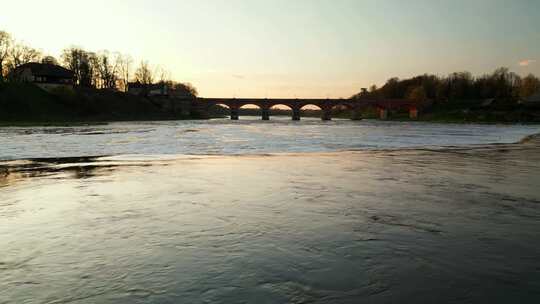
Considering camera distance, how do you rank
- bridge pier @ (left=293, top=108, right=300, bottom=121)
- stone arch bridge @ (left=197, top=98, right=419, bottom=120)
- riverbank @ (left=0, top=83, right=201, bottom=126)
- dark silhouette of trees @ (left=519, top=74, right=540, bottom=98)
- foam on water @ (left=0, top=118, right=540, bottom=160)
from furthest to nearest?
bridge pier @ (left=293, top=108, right=300, bottom=121) < stone arch bridge @ (left=197, top=98, right=419, bottom=120) < dark silhouette of trees @ (left=519, top=74, right=540, bottom=98) < riverbank @ (left=0, top=83, right=201, bottom=126) < foam on water @ (left=0, top=118, right=540, bottom=160)

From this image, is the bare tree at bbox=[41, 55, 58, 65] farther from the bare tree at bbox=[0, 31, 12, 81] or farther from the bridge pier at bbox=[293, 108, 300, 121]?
the bridge pier at bbox=[293, 108, 300, 121]

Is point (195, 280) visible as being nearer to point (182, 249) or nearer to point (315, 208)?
point (182, 249)

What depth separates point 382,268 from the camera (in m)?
6.19

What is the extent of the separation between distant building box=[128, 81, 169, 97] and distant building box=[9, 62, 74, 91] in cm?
2954

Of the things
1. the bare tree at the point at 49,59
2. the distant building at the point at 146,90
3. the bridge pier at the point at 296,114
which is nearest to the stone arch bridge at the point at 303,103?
the bridge pier at the point at 296,114

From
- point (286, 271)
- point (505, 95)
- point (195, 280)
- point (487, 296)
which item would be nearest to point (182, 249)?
point (195, 280)

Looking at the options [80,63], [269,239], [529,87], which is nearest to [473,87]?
[529,87]

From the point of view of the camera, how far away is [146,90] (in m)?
148

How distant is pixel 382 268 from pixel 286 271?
4.71 ft

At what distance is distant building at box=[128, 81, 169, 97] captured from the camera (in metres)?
146

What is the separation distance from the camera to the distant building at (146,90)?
480 feet

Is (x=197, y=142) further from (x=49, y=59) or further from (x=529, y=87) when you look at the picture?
(x=529, y=87)

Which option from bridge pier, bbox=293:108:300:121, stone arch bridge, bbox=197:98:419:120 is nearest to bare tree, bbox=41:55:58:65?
stone arch bridge, bbox=197:98:419:120

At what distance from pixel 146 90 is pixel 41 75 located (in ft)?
127
